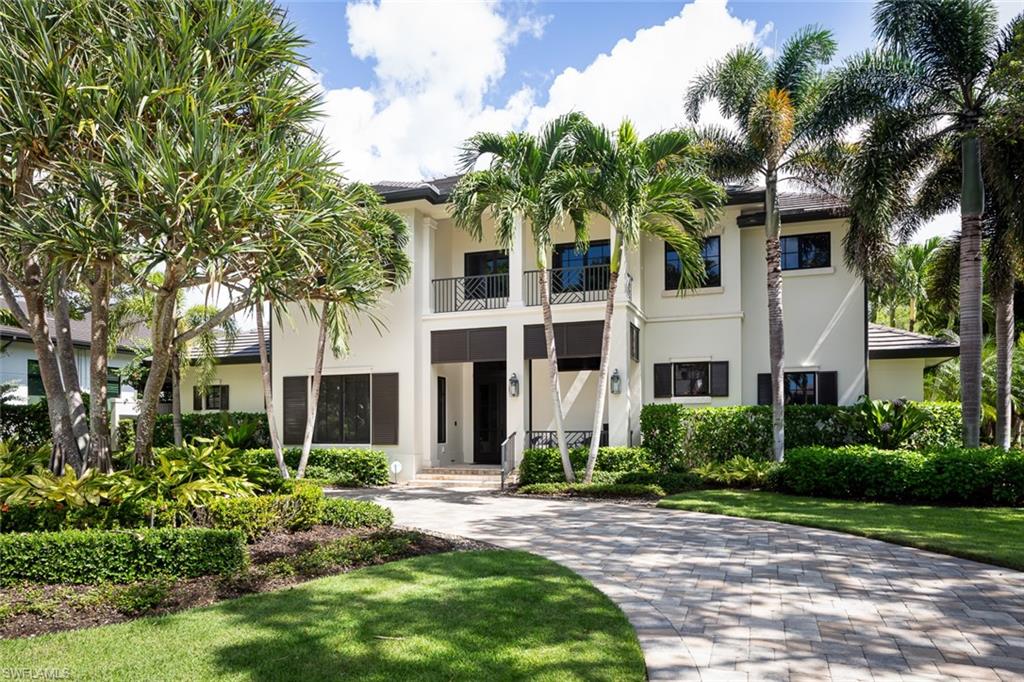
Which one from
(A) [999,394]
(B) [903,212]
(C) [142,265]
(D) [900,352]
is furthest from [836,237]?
(C) [142,265]

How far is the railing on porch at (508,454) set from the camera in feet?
50.8

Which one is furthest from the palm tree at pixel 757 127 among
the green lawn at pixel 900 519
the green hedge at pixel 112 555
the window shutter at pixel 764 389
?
the green hedge at pixel 112 555

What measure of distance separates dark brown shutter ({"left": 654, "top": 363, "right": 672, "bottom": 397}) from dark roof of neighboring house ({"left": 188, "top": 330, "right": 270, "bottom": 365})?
11.5m

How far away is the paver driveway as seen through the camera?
4.79 metres

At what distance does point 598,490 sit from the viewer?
539 inches

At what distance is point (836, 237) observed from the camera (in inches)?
687

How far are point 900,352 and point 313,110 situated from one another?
15793 mm

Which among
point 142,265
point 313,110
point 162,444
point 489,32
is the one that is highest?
point 489,32

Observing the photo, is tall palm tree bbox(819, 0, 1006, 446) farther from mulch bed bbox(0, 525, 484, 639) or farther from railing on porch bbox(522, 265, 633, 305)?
mulch bed bbox(0, 525, 484, 639)

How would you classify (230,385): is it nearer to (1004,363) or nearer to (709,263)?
(709,263)

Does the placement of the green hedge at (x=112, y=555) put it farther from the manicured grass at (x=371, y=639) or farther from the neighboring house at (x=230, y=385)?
the neighboring house at (x=230, y=385)

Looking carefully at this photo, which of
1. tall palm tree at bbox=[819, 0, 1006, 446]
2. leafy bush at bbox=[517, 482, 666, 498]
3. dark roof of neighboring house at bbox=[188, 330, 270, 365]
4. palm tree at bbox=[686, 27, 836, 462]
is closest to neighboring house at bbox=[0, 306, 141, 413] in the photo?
dark roof of neighboring house at bbox=[188, 330, 270, 365]

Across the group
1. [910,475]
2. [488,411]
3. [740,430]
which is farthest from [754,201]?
[488,411]

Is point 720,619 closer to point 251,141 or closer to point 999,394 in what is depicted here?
point 251,141
